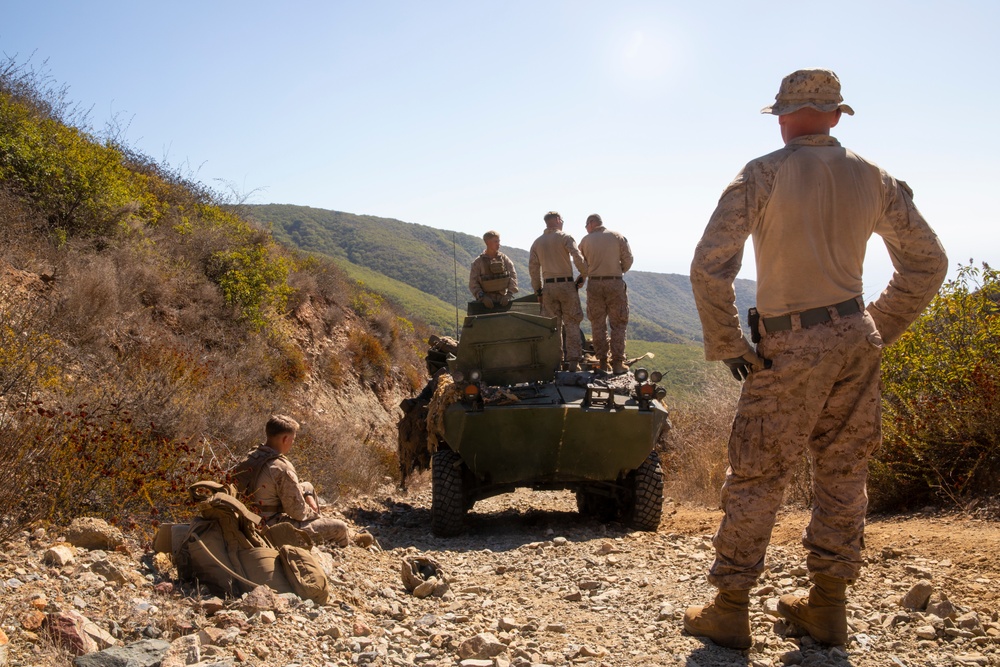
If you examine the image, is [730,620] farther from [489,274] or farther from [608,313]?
[489,274]

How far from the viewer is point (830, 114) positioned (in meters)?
3.68

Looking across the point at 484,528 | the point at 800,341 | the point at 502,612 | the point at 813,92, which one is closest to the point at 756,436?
the point at 800,341

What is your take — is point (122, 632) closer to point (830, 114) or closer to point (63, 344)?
point (830, 114)

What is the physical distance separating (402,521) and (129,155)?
1083 cm

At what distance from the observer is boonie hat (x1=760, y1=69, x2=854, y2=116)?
3.65 metres

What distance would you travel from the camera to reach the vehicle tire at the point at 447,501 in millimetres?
7699

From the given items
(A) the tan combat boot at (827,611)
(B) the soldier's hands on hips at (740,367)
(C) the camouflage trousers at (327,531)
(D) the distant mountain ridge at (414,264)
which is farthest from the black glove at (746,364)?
(D) the distant mountain ridge at (414,264)

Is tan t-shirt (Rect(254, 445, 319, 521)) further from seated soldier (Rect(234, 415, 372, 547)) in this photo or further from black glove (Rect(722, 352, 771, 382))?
black glove (Rect(722, 352, 771, 382))

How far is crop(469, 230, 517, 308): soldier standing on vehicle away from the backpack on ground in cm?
614

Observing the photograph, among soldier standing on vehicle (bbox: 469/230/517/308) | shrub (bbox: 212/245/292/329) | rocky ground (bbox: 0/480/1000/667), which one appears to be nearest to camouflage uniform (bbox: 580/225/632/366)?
soldier standing on vehicle (bbox: 469/230/517/308)

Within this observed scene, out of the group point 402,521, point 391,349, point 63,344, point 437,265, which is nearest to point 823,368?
point 402,521

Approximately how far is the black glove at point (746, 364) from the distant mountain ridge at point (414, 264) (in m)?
31.1

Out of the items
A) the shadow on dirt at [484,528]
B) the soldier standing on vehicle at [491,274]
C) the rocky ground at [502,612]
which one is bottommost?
the shadow on dirt at [484,528]

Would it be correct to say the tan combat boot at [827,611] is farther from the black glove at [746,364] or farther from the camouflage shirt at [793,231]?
the camouflage shirt at [793,231]
